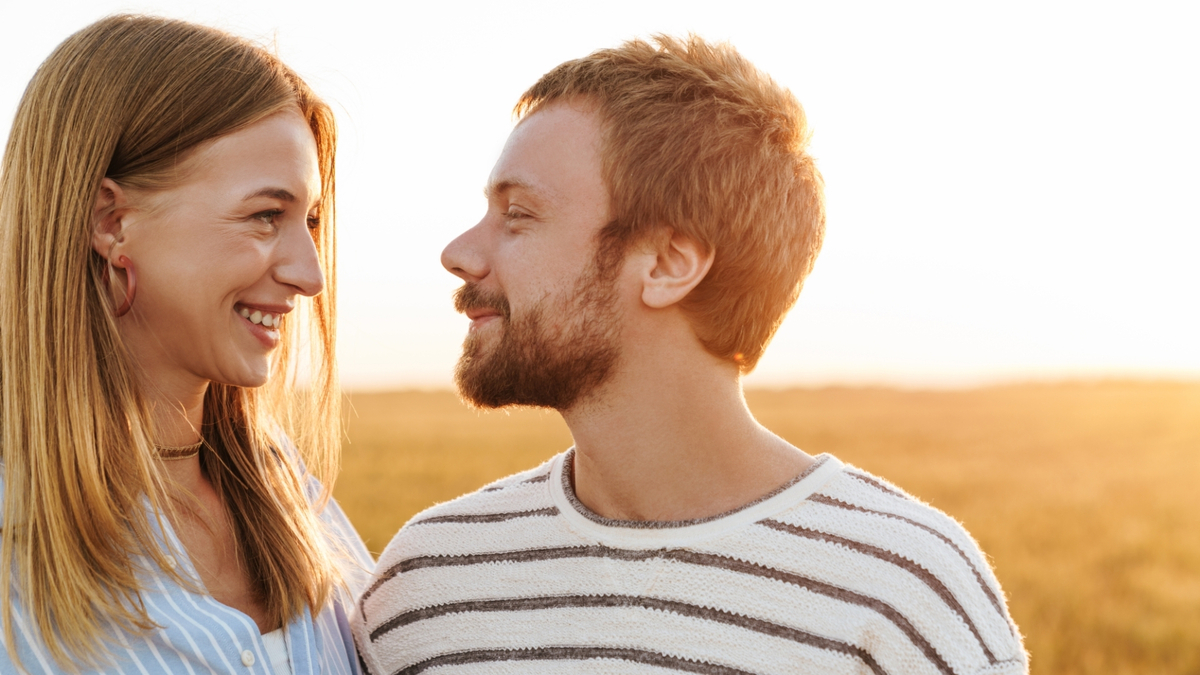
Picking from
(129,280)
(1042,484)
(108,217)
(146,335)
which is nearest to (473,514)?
(146,335)

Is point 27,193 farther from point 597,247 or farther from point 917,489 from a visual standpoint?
point 917,489

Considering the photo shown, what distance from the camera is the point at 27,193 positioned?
245cm

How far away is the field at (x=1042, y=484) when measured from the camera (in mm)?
9555

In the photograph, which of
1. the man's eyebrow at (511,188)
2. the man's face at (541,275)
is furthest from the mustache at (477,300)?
the man's eyebrow at (511,188)

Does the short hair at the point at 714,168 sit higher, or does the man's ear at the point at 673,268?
the short hair at the point at 714,168

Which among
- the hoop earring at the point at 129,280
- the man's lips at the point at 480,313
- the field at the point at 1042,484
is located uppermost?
the field at the point at 1042,484

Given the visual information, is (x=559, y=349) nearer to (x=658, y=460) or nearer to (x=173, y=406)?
(x=658, y=460)

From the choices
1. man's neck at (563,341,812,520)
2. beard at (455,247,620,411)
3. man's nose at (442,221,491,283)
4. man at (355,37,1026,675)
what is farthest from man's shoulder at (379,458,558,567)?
man's nose at (442,221,491,283)

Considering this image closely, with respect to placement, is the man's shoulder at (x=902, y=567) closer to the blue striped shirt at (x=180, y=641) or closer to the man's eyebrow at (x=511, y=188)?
the man's eyebrow at (x=511, y=188)

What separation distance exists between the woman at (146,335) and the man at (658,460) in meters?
0.47

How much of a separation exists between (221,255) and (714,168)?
1355mm

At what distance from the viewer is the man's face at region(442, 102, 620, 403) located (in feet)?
8.90

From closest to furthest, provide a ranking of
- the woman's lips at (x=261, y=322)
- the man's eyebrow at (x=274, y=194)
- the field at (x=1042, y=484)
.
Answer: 1. the man's eyebrow at (x=274, y=194)
2. the woman's lips at (x=261, y=322)
3. the field at (x=1042, y=484)

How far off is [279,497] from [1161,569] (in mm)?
11228
